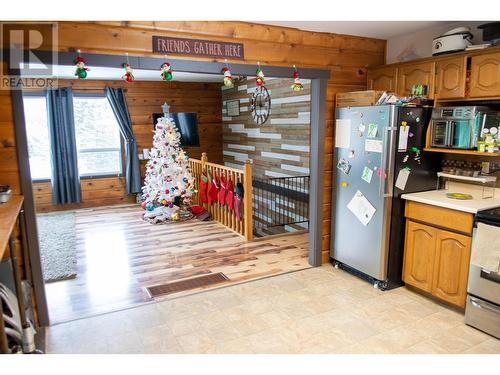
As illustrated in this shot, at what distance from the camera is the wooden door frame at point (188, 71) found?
2.74 metres

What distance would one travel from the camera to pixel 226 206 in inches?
222

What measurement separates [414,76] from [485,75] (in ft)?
2.20

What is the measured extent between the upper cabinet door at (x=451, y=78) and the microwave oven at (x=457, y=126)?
0.13 meters

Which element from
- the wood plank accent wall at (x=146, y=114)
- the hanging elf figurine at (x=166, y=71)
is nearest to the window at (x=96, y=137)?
the wood plank accent wall at (x=146, y=114)

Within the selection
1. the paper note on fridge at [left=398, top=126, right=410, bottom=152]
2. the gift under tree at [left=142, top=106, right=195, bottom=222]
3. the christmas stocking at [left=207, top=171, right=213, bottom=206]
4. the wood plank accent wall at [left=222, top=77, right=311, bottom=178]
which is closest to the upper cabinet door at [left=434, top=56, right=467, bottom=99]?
the paper note on fridge at [left=398, top=126, right=410, bottom=152]

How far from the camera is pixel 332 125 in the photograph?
397 centimetres

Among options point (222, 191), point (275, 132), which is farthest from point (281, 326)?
point (275, 132)

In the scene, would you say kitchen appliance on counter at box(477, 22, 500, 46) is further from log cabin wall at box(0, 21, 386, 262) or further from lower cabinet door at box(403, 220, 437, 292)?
lower cabinet door at box(403, 220, 437, 292)

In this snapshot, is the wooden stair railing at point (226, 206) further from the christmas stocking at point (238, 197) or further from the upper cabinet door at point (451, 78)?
the upper cabinet door at point (451, 78)

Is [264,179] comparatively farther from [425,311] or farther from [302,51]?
[425,311]

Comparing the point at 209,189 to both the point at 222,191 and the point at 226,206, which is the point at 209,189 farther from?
the point at 226,206

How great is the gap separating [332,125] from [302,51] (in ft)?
2.71

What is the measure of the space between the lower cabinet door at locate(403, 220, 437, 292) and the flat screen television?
5031 millimetres
